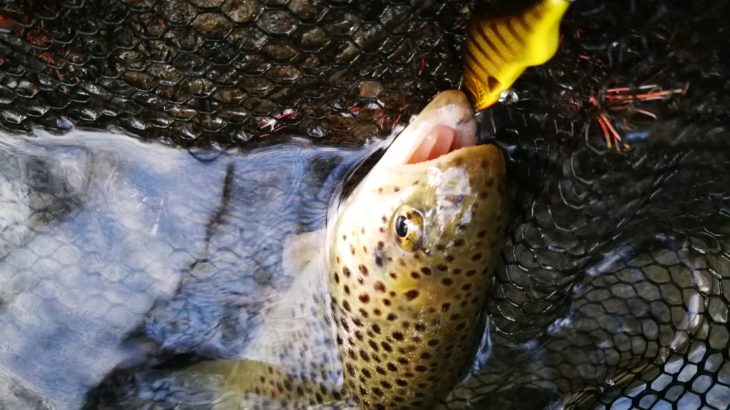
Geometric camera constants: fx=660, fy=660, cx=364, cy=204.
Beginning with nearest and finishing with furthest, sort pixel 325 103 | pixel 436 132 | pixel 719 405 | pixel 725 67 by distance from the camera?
pixel 725 67, pixel 436 132, pixel 325 103, pixel 719 405

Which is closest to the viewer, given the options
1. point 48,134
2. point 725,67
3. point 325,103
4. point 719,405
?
point 725,67

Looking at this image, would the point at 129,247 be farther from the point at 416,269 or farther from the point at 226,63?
the point at 416,269

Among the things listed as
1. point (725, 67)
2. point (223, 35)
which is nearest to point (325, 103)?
point (223, 35)

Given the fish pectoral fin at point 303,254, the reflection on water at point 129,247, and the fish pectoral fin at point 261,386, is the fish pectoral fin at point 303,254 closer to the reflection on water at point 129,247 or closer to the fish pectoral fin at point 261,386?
the reflection on water at point 129,247

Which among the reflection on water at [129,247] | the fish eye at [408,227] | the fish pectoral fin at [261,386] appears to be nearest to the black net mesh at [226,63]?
the reflection on water at [129,247]

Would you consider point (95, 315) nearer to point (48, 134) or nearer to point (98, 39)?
point (48, 134)

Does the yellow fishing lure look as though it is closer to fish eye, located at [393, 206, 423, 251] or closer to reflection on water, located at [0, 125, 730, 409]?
fish eye, located at [393, 206, 423, 251]

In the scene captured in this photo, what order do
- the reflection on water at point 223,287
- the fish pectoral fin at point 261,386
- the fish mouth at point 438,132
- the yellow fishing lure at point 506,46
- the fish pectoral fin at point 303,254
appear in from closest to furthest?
the yellow fishing lure at point 506,46, the fish mouth at point 438,132, the reflection on water at point 223,287, the fish pectoral fin at point 303,254, the fish pectoral fin at point 261,386
